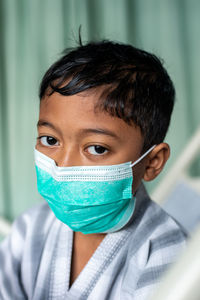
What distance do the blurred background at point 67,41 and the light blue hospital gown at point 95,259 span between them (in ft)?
3.09

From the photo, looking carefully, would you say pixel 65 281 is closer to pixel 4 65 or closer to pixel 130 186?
pixel 130 186

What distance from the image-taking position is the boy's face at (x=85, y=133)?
682mm

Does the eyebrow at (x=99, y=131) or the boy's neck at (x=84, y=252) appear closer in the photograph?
the eyebrow at (x=99, y=131)

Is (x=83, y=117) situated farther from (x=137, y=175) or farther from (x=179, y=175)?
(x=179, y=175)

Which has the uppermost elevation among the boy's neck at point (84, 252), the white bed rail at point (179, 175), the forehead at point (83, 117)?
the forehead at point (83, 117)

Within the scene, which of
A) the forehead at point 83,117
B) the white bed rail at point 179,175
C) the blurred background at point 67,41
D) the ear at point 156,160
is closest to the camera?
the forehead at point 83,117

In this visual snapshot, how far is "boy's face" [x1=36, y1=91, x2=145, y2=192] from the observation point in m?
0.68

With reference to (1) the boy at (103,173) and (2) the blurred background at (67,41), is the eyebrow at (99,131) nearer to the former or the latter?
(1) the boy at (103,173)

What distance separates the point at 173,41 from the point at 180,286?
1742mm

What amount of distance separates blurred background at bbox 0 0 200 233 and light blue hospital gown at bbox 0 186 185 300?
941 millimetres

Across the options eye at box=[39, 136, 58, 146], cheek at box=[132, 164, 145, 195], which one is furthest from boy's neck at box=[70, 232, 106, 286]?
eye at box=[39, 136, 58, 146]

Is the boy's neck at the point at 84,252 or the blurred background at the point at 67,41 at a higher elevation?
the blurred background at the point at 67,41

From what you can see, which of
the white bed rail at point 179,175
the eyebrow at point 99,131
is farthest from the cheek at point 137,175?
the white bed rail at point 179,175

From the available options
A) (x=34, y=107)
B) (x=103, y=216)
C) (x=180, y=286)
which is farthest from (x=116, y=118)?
(x=34, y=107)
